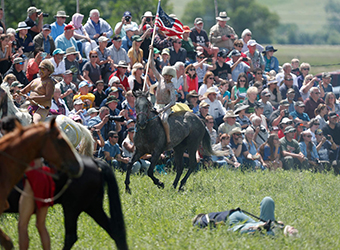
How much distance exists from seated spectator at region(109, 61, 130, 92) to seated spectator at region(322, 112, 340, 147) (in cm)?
720

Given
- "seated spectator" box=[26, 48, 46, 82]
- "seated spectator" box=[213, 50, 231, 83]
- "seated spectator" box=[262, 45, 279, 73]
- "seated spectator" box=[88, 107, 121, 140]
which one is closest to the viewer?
"seated spectator" box=[88, 107, 121, 140]

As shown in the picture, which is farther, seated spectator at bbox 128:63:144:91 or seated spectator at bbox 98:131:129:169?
seated spectator at bbox 128:63:144:91

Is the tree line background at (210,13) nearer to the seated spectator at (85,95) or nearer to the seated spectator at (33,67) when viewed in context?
the seated spectator at (33,67)

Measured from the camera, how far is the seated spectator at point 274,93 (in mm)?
19966

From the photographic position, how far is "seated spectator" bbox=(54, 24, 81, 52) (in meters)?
16.4

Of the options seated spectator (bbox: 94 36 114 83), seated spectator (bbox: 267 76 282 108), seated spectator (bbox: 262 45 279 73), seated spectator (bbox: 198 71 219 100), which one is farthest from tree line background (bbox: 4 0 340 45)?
seated spectator (bbox: 198 71 219 100)

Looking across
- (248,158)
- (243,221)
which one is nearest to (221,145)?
(248,158)

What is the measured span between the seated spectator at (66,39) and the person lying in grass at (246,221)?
8.90 metres

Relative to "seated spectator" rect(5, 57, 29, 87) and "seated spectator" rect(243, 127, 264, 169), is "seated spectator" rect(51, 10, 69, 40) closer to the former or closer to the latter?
"seated spectator" rect(5, 57, 29, 87)

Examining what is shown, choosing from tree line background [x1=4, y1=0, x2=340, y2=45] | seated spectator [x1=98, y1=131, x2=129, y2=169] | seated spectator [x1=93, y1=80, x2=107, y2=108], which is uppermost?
seated spectator [x1=93, y1=80, x2=107, y2=108]

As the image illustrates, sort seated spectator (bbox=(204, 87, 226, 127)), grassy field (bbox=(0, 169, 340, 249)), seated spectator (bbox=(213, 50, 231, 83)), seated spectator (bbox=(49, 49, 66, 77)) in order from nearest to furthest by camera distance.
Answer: grassy field (bbox=(0, 169, 340, 249)) < seated spectator (bbox=(49, 49, 66, 77)) < seated spectator (bbox=(204, 87, 226, 127)) < seated spectator (bbox=(213, 50, 231, 83))

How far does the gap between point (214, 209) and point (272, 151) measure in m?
7.49

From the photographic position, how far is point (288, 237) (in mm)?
8406

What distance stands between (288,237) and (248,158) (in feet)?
26.8
